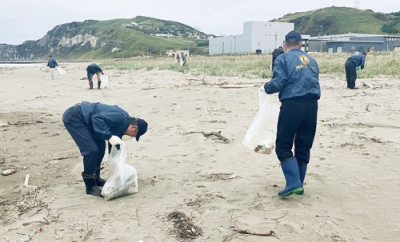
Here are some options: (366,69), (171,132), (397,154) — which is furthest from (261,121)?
(366,69)

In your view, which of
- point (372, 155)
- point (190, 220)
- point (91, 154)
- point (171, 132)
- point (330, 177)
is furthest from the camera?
point (171, 132)

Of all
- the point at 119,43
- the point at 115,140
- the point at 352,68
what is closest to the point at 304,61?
the point at 115,140

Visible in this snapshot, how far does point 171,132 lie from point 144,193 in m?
2.97

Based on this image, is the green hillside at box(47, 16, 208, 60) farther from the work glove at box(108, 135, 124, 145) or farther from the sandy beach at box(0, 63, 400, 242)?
the work glove at box(108, 135, 124, 145)

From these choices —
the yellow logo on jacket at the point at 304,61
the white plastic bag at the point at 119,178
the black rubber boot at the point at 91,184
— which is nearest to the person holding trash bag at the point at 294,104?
the yellow logo on jacket at the point at 304,61

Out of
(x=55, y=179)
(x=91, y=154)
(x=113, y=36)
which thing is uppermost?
(x=113, y=36)

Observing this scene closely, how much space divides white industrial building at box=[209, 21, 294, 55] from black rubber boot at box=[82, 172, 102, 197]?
2791 inches

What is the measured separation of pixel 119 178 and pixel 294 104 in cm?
203

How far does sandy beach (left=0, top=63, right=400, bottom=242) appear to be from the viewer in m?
3.35

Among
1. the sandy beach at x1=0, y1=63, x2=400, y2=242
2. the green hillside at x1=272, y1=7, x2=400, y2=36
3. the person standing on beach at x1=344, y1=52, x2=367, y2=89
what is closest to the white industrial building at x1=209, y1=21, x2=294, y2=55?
the green hillside at x1=272, y1=7, x2=400, y2=36

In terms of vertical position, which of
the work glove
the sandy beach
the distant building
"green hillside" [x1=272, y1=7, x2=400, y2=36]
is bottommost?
the sandy beach

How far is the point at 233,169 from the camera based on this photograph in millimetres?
5059

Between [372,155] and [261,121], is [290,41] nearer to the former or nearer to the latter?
[261,121]

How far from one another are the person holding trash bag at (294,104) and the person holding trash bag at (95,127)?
1497 mm
